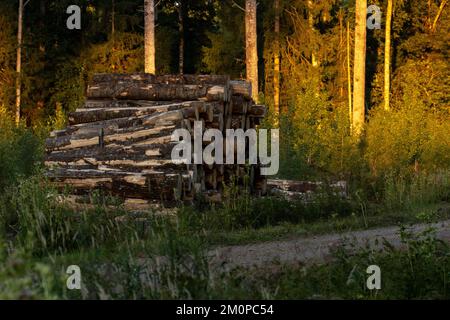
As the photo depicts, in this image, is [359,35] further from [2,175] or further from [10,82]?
[10,82]

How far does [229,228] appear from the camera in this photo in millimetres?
10414

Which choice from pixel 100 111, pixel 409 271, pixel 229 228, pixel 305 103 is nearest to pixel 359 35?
pixel 305 103

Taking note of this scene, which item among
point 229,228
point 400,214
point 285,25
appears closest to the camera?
point 229,228

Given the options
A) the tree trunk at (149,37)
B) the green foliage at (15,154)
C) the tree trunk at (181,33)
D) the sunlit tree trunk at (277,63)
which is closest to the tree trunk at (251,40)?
the tree trunk at (149,37)

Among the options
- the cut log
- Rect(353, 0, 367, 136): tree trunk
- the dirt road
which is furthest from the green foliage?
Rect(353, 0, 367, 136): tree trunk

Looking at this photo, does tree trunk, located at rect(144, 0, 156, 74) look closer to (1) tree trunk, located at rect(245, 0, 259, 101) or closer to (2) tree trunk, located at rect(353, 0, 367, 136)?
(1) tree trunk, located at rect(245, 0, 259, 101)

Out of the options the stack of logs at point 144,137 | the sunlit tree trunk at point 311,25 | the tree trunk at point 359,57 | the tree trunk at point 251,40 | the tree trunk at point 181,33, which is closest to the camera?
the stack of logs at point 144,137

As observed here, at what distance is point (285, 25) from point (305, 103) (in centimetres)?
1667

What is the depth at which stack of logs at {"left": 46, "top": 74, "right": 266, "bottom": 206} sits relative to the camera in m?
11.0

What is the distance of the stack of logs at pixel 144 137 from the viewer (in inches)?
433

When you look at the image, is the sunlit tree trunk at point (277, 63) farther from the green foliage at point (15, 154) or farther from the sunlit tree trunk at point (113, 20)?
the green foliage at point (15, 154)

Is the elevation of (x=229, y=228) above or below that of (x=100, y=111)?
below

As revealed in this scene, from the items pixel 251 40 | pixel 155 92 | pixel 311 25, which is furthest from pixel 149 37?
pixel 311 25
